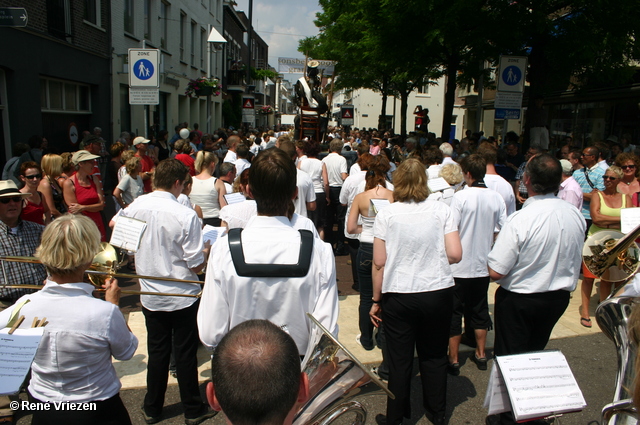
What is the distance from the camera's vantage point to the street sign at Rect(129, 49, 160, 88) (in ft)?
26.8

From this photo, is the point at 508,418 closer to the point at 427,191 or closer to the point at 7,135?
the point at 427,191

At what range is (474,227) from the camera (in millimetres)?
4250

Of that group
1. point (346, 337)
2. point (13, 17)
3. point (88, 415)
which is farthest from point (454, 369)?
point (13, 17)

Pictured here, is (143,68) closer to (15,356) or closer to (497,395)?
(15,356)

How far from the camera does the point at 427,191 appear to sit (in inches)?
130

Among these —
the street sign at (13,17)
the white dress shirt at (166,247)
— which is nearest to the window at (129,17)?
the street sign at (13,17)

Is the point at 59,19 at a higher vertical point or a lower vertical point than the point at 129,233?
higher

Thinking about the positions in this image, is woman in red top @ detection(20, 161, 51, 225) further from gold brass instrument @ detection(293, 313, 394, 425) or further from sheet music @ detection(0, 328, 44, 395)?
gold brass instrument @ detection(293, 313, 394, 425)

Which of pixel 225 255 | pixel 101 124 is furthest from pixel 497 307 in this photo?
pixel 101 124

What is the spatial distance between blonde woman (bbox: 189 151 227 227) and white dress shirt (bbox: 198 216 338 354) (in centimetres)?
383

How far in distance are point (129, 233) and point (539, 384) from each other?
2.59 metres

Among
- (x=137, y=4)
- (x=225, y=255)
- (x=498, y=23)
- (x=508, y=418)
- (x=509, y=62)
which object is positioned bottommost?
(x=508, y=418)

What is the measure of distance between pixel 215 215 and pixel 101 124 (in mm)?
10690

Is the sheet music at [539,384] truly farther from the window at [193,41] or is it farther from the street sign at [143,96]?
the window at [193,41]
